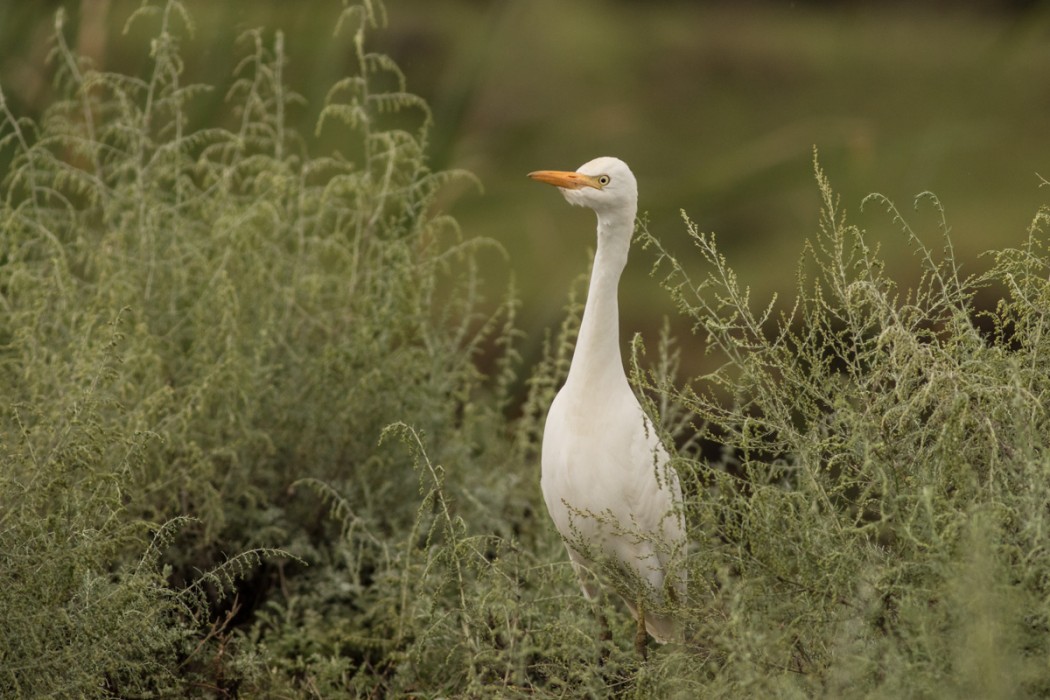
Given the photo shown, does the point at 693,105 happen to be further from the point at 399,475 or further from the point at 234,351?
the point at 234,351

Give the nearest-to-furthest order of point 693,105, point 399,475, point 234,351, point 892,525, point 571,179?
point 892,525 < point 571,179 < point 234,351 < point 399,475 < point 693,105

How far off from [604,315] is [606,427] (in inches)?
9.9

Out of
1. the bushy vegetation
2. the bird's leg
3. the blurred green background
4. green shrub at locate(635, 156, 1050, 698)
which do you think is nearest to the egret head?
the bushy vegetation

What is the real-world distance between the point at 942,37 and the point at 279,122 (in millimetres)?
3018

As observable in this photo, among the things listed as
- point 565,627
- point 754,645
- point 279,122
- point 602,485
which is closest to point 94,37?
point 279,122

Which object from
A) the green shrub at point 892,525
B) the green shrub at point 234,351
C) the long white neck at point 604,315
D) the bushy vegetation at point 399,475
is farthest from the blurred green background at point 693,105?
the green shrub at point 892,525

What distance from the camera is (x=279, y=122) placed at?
3.96 meters

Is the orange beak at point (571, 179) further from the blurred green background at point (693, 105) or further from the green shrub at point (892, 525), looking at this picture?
the blurred green background at point (693, 105)

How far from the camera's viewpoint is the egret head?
2.93 meters

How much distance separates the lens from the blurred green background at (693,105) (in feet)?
16.6

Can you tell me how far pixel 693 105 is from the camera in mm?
5789

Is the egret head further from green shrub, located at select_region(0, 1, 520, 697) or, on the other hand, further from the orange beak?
green shrub, located at select_region(0, 1, 520, 697)

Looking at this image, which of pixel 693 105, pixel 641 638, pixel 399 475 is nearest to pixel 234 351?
pixel 399 475

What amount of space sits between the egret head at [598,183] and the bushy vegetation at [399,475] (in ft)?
0.59
